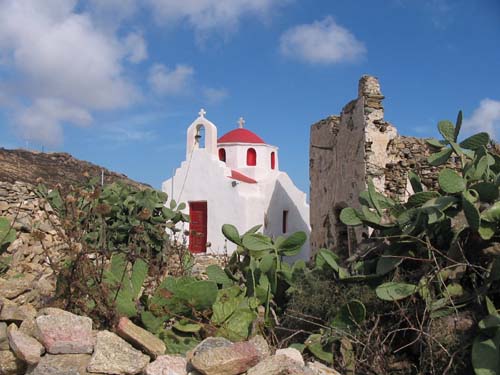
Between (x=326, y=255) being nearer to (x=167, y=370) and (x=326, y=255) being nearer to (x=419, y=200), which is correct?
(x=419, y=200)

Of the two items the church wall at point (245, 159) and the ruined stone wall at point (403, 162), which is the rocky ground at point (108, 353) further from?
the church wall at point (245, 159)

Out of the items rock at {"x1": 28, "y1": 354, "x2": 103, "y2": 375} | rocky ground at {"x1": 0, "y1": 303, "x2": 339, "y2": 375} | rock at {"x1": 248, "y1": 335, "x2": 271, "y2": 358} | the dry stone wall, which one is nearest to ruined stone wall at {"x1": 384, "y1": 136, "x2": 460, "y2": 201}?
the dry stone wall

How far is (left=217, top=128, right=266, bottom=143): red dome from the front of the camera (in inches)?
626

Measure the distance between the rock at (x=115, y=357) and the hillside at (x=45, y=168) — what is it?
274 inches

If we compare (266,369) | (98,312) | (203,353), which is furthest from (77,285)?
(266,369)

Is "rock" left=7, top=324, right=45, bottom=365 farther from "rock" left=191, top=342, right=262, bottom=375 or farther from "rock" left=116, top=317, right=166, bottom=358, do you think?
"rock" left=191, top=342, right=262, bottom=375

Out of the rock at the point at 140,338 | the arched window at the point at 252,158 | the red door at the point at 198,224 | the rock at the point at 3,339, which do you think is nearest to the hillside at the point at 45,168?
the red door at the point at 198,224

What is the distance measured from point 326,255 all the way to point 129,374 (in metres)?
1.89

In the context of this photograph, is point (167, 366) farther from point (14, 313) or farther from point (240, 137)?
point (240, 137)

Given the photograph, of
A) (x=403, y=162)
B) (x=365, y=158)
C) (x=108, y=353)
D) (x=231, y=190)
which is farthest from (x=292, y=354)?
(x=231, y=190)

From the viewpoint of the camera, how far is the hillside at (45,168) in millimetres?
10844

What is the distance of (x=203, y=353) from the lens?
9.68 feet

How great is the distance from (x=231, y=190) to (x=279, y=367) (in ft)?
36.8

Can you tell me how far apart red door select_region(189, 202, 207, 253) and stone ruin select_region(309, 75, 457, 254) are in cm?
478
